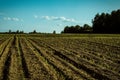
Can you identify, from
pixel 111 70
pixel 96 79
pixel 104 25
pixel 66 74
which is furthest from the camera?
pixel 104 25

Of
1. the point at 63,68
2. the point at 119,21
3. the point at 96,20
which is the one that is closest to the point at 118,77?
the point at 63,68

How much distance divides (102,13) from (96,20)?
Answer: 4.25m

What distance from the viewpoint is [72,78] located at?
10.2 metres

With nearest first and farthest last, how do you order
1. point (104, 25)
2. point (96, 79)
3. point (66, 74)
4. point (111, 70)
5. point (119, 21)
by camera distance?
point (96, 79), point (66, 74), point (111, 70), point (119, 21), point (104, 25)

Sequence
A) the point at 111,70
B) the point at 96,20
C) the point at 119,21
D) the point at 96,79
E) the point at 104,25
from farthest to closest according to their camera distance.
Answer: the point at 96,20
the point at 104,25
the point at 119,21
the point at 111,70
the point at 96,79

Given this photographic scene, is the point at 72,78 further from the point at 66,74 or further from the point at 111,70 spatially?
the point at 111,70

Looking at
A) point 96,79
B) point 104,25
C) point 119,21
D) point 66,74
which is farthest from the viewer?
point 104,25

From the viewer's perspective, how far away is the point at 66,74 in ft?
35.9

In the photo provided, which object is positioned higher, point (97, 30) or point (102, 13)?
point (102, 13)

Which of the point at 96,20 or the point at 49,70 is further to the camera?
the point at 96,20

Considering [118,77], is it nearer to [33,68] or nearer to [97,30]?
[33,68]

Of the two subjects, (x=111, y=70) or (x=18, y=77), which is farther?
(x=111, y=70)

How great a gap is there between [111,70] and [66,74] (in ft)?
8.09

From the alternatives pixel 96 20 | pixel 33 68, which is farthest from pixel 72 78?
pixel 96 20
